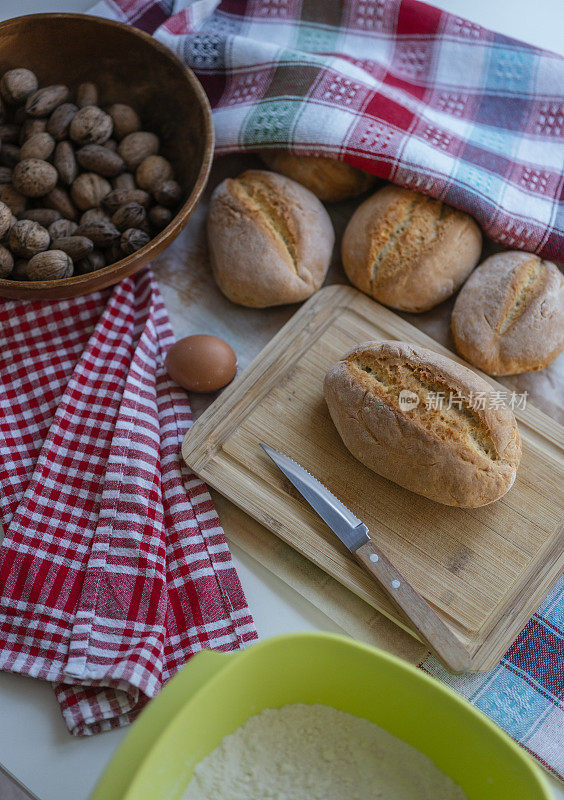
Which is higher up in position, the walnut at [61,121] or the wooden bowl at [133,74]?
the wooden bowl at [133,74]

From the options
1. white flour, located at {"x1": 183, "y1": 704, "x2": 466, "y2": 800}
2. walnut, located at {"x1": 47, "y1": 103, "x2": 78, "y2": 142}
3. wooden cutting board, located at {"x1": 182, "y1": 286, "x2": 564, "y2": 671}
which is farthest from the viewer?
walnut, located at {"x1": 47, "y1": 103, "x2": 78, "y2": 142}

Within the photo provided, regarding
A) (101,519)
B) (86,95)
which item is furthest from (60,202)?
(101,519)

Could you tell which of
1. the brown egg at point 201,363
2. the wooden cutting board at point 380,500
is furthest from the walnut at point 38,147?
the wooden cutting board at point 380,500

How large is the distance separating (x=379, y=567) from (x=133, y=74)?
46.8 inches

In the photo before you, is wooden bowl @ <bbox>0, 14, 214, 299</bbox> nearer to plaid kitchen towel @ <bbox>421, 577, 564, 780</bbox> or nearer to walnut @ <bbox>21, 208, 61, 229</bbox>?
walnut @ <bbox>21, 208, 61, 229</bbox>

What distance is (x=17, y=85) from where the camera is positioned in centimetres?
141

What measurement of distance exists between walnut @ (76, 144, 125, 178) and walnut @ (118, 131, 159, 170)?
32 mm

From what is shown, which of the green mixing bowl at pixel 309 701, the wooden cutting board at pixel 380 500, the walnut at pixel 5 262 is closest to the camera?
the green mixing bowl at pixel 309 701

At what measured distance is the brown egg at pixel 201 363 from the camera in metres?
1.33

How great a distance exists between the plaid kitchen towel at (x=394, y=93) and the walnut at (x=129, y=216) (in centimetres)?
27

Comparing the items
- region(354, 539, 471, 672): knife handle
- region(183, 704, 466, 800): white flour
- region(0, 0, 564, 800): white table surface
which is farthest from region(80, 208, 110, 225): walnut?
region(183, 704, 466, 800): white flour

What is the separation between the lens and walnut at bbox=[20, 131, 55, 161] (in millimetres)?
1385

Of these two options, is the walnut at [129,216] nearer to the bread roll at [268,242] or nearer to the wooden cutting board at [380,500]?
the bread roll at [268,242]

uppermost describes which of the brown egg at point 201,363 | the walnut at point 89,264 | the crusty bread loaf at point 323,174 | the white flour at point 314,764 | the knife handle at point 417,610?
the crusty bread loaf at point 323,174
